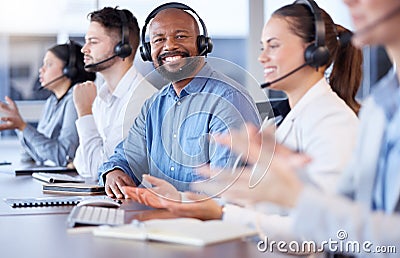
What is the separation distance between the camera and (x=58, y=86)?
12.0ft

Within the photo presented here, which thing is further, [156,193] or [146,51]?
[146,51]

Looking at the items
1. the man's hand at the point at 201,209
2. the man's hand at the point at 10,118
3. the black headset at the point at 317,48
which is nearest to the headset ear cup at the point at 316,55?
the black headset at the point at 317,48

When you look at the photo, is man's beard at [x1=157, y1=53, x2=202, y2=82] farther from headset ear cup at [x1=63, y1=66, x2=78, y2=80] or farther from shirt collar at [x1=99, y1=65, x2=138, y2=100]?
headset ear cup at [x1=63, y1=66, x2=78, y2=80]

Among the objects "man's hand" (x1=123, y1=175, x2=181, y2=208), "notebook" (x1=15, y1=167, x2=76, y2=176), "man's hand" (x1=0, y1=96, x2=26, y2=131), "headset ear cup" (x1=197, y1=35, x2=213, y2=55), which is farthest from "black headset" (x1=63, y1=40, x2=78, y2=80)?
"man's hand" (x1=123, y1=175, x2=181, y2=208)

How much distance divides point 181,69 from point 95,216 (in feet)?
2.53

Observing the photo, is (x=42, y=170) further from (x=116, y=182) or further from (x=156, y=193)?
(x=156, y=193)

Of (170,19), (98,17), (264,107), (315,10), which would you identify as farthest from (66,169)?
(315,10)

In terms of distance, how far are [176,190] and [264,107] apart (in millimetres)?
369

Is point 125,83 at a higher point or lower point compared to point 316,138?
lower

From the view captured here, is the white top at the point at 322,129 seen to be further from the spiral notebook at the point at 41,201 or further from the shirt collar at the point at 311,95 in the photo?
the spiral notebook at the point at 41,201

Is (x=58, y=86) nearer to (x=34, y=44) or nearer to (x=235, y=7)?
(x=34, y=44)

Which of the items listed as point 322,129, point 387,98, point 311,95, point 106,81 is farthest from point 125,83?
point 387,98

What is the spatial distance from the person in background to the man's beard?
1.11m

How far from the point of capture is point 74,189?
87.1 inches
